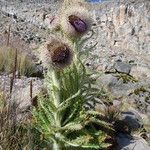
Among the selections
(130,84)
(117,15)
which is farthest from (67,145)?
(117,15)

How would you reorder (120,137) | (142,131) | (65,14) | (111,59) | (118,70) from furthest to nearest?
(111,59) → (118,70) → (142,131) → (120,137) → (65,14)

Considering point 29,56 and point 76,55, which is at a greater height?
point 76,55

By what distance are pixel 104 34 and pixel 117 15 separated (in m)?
3.16

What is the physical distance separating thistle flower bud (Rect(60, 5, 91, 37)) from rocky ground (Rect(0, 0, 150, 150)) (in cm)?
40

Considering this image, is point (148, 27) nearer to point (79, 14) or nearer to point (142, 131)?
point (142, 131)

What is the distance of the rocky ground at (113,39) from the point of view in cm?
1255

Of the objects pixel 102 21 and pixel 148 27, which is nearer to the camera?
pixel 148 27

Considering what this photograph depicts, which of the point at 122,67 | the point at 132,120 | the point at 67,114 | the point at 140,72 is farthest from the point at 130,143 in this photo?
the point at 140,72

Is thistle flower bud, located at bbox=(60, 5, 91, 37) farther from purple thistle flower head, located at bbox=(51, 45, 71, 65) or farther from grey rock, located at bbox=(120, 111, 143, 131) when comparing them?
grey rock, located at bbox=(120, 111, 143, 131)

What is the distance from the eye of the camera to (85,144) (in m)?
7.43

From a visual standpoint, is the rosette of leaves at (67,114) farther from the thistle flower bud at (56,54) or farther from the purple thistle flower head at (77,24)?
the purple thistle flower head at (77,24)

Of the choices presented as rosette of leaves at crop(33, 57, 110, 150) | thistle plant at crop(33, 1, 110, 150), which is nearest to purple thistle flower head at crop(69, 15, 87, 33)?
thistle plant at crop(33, 1, 110, 150)

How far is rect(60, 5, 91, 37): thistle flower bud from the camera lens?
283 inches

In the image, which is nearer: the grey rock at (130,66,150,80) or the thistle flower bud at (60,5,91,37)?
the thistle flower bud at (60,5,91,37)
